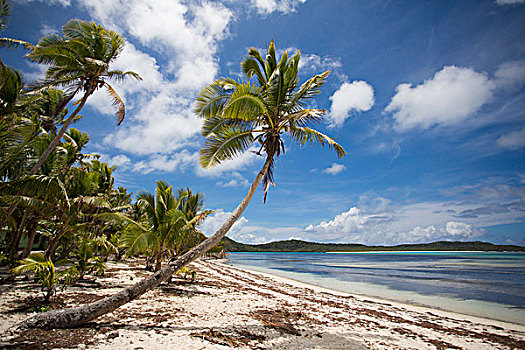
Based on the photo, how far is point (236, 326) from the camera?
564 centimetres

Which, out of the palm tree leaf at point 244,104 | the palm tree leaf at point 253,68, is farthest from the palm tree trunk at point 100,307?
the palm tree leaf at point 253,68

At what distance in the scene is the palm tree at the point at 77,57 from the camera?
8062 mm

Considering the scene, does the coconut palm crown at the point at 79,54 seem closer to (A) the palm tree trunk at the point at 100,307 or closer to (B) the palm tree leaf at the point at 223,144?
(B) the palm tree leaf at the point at 223,144

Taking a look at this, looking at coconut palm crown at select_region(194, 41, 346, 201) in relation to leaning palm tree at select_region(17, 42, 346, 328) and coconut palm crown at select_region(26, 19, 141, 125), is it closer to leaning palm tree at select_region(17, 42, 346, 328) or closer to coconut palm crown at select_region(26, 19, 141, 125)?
leaning palm tree at select_region(17, 42, 346, 328)

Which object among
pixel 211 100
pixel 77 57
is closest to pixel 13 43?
pixel 77 57

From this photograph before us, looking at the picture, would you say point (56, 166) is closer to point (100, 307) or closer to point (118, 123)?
point (118, 123)

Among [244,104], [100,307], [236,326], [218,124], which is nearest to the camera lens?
[100,307]

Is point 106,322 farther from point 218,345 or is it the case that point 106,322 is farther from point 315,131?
point 315,131

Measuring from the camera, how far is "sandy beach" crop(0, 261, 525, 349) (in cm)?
432

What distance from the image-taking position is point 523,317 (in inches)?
369

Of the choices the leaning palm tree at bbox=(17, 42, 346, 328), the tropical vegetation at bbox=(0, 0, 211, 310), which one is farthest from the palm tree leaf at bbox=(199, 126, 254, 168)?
the tropical vegetation at bbox=(0, 0, 211, 310)

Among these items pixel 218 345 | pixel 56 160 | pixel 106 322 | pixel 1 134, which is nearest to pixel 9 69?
pixel 1 134

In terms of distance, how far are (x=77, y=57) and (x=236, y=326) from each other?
31.6ft

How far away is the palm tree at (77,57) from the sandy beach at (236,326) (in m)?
5.26
